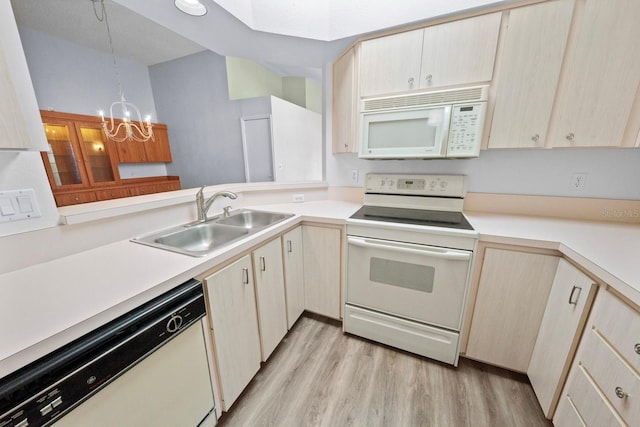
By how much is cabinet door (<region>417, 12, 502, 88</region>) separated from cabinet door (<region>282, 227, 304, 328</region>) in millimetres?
1321

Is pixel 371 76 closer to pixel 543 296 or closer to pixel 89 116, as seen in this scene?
pixel 543 296

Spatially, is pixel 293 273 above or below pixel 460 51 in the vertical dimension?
below

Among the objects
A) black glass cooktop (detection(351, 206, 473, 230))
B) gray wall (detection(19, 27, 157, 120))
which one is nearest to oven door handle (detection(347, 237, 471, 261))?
black glass cooktop (detection(351, 206, 473, 230))

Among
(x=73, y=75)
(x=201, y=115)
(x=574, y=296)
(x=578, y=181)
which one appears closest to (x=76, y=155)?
(x=73, y=75)

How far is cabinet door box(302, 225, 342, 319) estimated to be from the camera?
161cm

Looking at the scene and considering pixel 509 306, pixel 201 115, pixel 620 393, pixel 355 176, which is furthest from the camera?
pixel 201 115

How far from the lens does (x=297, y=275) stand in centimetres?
168

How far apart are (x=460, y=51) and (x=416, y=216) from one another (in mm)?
1024

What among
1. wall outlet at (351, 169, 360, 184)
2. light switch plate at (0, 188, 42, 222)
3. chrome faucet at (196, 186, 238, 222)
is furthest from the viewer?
wall outlet at (351, 169, 360, 184)

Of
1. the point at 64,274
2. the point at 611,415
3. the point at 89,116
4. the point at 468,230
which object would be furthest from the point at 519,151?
the point at 89,116

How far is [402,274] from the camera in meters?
1.41

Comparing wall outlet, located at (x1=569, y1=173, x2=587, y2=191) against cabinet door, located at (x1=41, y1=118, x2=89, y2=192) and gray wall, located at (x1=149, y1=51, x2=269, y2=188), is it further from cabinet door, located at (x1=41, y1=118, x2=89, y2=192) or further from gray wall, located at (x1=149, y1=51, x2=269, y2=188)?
cabinet door, located at (x1=41, y1=118, x2=89, y2=192)

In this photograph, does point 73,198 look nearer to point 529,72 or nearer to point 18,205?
point 18,205

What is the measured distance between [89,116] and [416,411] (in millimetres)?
5031
